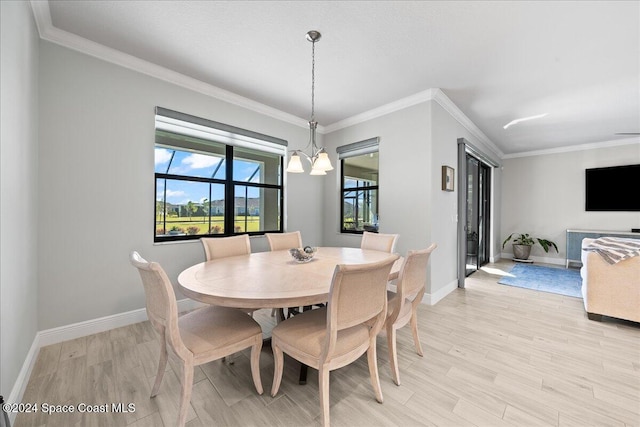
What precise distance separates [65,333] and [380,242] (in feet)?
9.88

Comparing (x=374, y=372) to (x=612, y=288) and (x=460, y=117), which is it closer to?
(x=612, y=288)

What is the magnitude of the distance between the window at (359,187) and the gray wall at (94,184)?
243cm

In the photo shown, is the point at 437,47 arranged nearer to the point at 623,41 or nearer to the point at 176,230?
the point at 623,41

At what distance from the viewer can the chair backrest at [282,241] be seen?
111 inches

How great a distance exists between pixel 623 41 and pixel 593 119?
244cm

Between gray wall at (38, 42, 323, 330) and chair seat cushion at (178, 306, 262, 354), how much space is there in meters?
1.33

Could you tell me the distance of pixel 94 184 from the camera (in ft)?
7.55

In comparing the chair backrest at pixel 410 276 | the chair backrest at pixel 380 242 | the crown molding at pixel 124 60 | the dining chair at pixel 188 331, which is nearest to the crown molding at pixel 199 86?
the crown molding at pixel 124 60

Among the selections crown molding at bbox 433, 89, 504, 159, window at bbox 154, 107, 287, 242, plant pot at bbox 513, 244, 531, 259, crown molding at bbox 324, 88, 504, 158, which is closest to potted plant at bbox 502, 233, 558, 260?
plant pot at bbox 513, 244, 531, 259

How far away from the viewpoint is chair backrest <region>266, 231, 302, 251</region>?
2.83 m

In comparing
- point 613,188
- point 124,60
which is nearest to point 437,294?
point 124,60

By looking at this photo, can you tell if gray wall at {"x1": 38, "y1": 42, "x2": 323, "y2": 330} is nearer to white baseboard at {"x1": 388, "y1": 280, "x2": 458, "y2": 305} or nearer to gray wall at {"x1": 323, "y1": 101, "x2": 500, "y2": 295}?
gray wall at {"x1": 323, "y1": 101, "x2": 500, "y2": 295}

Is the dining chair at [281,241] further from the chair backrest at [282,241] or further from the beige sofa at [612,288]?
the beige sofa at [612,288]

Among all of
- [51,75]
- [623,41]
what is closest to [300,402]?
[51,75]
